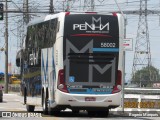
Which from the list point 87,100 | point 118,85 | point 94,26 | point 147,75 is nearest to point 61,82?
point 87,100

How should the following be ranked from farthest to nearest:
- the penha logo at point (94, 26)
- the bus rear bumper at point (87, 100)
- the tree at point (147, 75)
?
the tree at point (147, 75), the penha logo at point (94, 26), the bus rear bumper at point (87, 100)

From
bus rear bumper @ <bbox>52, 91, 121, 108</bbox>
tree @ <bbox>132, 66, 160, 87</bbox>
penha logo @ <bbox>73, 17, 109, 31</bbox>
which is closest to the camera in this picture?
bus rear bumper @ <bbox>52, 91, 121, 108</bbox>

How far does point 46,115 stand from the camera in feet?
87.5

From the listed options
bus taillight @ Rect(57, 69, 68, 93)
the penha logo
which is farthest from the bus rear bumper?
the penha logo

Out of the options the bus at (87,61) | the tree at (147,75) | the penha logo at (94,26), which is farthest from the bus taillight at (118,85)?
the tree at (147,75)

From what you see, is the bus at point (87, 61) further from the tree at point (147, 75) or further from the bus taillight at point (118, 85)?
the tree at point (147, 75)

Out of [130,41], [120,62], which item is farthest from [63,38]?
[130,41]

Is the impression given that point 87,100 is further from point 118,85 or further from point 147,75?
point 147,75

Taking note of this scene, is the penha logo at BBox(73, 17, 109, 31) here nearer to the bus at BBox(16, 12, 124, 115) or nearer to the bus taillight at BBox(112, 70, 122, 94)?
the bus at BBox(16, 12, 124, 115)

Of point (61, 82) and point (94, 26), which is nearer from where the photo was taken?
point (61, 82)

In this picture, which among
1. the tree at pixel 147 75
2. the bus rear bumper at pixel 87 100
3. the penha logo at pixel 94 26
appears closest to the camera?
the bus rear bumper at pixel 87 100

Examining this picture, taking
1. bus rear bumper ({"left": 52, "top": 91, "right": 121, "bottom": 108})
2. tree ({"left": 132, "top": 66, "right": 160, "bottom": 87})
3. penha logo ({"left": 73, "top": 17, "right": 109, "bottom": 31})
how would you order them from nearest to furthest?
bus rear bumper ({"left": 52, "top": 91, "right": 121, "bottom": 108})
penha logo ({"left": 73, "top": 17, "right": 109, "bottom": 31})
tree ({"left": 132, "top": 66, "right": 160, "bottom": 87})

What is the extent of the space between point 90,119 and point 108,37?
3.40 meters

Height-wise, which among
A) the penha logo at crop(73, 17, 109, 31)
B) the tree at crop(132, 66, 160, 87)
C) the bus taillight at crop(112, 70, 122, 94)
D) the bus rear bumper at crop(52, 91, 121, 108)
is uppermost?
the penha logo at crop(73, 17, 109, 31)
